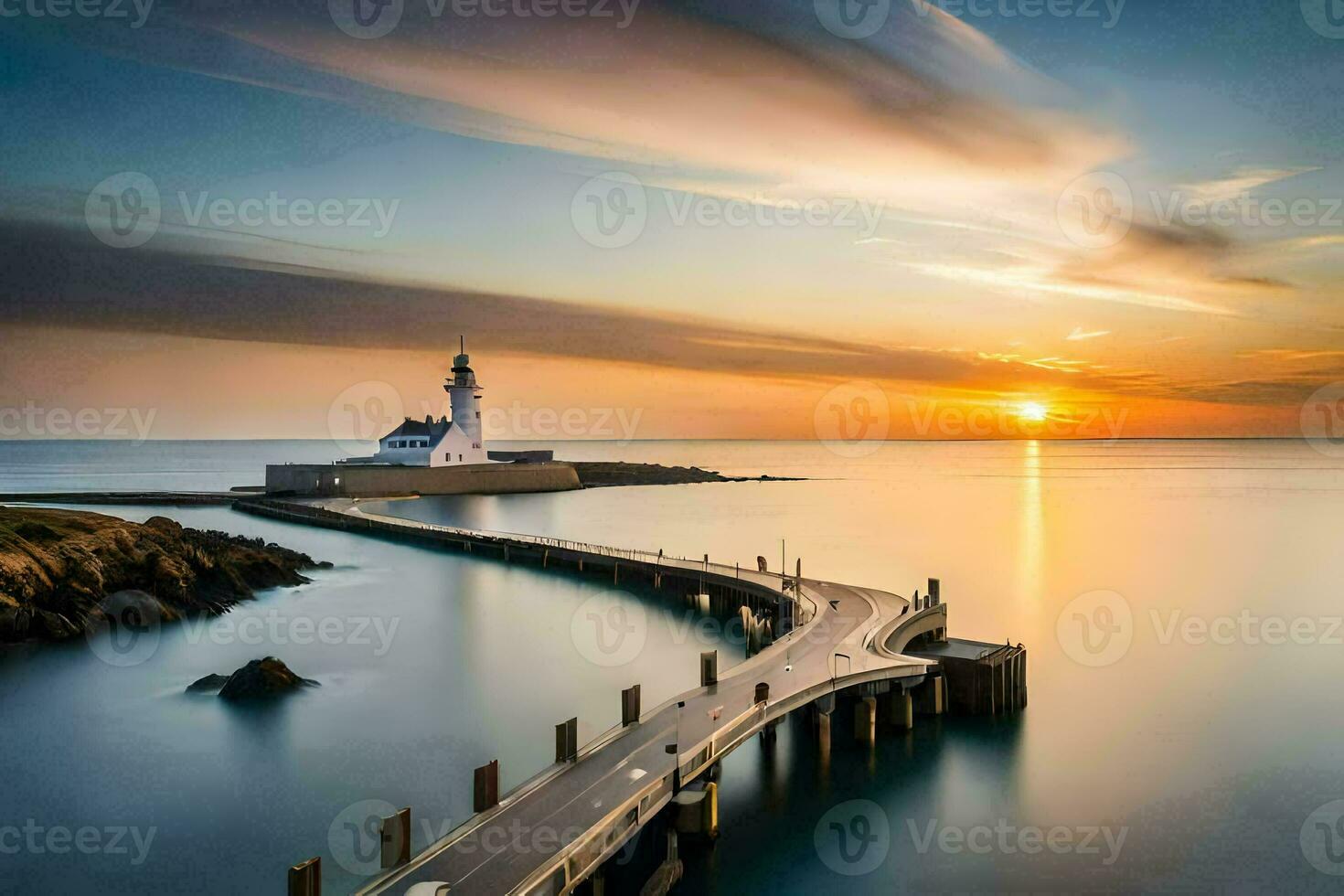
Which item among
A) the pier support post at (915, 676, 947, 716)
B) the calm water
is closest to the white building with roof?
the calm water

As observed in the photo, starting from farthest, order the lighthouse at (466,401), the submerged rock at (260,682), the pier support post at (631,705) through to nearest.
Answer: the lighthouse at (466,401) < the submerged rock at (260,682) < the pier support post at (631,705)

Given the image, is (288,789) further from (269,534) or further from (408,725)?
(269,534)

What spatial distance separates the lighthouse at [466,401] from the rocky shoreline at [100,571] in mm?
45083

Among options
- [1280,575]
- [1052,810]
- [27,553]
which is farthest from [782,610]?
[1280,575]

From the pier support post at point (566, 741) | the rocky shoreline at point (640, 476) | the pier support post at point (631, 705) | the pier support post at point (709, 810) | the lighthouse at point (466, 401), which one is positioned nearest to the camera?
the pier support post at point (566, 741)

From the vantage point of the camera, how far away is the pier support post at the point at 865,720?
19344 millimetres

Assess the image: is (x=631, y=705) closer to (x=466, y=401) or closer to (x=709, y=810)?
(x=709, y=810)

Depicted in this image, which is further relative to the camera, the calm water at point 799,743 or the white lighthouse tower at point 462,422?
the white lighthouse tower at point 462,422

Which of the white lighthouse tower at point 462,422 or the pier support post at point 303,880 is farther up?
the white lighthouse tower at point 462,422

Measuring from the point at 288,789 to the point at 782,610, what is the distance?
1436 centimetres

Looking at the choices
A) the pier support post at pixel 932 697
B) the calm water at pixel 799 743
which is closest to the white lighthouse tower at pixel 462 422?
the calm water at pixel 799 743

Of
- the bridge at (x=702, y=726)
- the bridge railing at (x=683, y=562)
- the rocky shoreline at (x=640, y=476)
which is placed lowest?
the bridge at (x=702, y=726)

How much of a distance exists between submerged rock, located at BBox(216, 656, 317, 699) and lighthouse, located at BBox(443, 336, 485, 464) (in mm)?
61573

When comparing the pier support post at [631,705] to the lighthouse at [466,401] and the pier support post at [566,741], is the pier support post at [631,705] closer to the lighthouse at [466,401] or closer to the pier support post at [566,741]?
the pier support post at [566,741]
